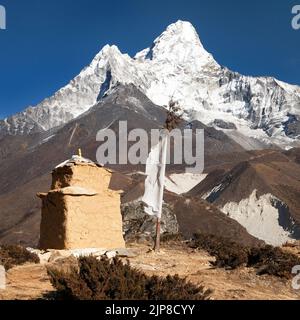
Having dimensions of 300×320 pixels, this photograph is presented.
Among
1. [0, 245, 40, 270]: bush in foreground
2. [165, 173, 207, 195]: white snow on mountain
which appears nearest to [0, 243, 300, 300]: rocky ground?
[0, 245, 40, 270]: bush in foreground

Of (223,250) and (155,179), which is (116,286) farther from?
(155,179)

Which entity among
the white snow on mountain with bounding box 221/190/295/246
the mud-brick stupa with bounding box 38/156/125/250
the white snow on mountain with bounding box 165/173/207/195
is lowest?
the white snow on mountain with bounding box 221/190/295/246

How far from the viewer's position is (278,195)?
7300 centimetres

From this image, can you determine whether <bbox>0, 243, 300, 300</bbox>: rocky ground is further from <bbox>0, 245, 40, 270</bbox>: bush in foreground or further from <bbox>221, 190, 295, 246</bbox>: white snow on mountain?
<bbox>221, 190, 295, 246</bbox>: white snow on mountain

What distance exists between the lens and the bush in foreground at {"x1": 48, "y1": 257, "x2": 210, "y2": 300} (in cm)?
690

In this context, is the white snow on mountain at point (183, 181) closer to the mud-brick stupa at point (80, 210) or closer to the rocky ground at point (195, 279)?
the mud-brick stupa at point (80, 210)

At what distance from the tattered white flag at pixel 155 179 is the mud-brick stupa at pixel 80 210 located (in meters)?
1.19

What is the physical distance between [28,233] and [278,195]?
3528 centimetres

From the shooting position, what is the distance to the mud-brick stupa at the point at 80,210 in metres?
15.1

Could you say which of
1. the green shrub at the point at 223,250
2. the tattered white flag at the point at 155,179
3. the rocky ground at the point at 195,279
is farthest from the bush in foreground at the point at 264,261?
the tattered white flag at the point at 155,179

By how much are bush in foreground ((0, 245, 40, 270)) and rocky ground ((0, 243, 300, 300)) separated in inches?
18.9

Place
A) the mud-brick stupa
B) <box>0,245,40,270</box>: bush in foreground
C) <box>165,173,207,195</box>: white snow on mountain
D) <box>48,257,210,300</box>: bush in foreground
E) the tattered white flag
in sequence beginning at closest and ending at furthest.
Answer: <box>48,257,210,300</box>: bush in foreground < <box>0,245,40,270</box>: bush in foreground < the mud-brick stupa < the tattered white flag < <box>165,173,207,195</box>: white snow on mountain
